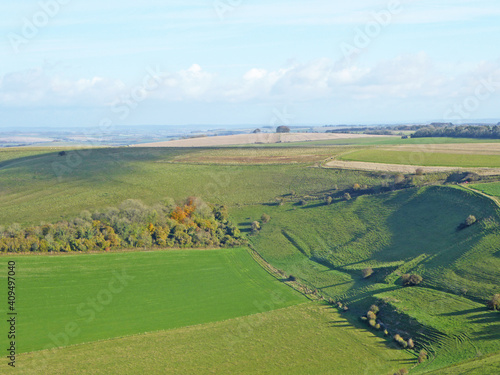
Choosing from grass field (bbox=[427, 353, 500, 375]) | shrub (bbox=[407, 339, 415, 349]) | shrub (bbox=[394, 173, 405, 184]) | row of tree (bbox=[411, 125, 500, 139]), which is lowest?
shrub (bbox=[407, 339, 415, 349])

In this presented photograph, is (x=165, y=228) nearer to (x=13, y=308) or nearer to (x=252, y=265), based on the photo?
(x=252, y=265)

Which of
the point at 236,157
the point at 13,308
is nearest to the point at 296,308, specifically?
the point at 13,308

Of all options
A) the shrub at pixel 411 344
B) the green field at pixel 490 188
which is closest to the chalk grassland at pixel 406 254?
the shrub at pixel 411 344

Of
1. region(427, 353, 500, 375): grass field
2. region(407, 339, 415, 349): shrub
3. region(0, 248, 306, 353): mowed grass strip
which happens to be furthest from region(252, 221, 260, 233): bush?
region(427, 353, 500, 375): grass field

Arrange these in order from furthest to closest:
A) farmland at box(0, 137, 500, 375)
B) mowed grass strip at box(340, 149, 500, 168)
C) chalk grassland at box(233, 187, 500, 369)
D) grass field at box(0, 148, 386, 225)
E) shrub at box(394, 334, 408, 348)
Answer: mowed grass strip at box(340, 149, 500, 168) → grass field at box(0, 148, 386, 225) → chalk grassland at box(233, 187, 500, 369) → shrub at box(394, 334, 408, 348) → farmland at box(0, 137, 500, 375)

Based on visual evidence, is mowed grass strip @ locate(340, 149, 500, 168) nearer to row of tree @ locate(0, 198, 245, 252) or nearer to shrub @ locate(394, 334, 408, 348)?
row of tree @ locate(0, 198, 245, 252)

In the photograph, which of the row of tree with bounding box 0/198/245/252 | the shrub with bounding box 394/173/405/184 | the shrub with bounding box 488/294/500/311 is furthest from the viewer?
the shrub with bounding box 394/173/405/184

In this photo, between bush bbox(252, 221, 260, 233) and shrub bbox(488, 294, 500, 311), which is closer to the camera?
shrub bbox(488, 294, 500, 311)
